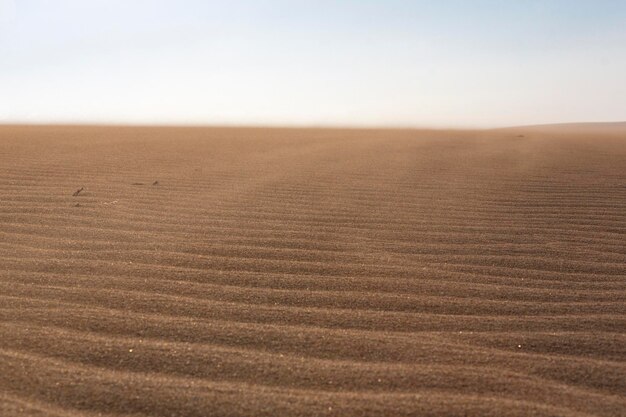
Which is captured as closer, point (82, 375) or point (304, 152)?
point (82, 375)

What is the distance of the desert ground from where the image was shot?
1868mm

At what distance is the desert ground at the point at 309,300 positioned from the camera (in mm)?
1868

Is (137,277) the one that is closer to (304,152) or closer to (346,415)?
(346,415)

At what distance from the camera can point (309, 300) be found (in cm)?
260

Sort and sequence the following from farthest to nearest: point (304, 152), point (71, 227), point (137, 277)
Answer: point (304, 152) → point (71, 227) → point (137, 277)

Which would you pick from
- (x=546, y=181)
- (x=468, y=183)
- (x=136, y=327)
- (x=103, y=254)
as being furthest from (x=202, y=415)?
(x=546, y=181)

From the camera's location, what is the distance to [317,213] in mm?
4191

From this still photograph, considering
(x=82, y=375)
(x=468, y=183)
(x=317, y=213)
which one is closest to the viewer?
(x=82, y=375)

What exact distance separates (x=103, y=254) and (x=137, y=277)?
42 cm

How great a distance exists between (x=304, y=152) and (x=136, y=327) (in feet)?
21.5

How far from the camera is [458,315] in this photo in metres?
2.49

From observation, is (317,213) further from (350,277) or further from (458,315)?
(458,315)

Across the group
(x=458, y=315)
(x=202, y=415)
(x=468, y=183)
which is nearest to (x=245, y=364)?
(x=202, y=415)

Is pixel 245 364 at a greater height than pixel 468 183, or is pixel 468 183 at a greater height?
pixel 468 183
